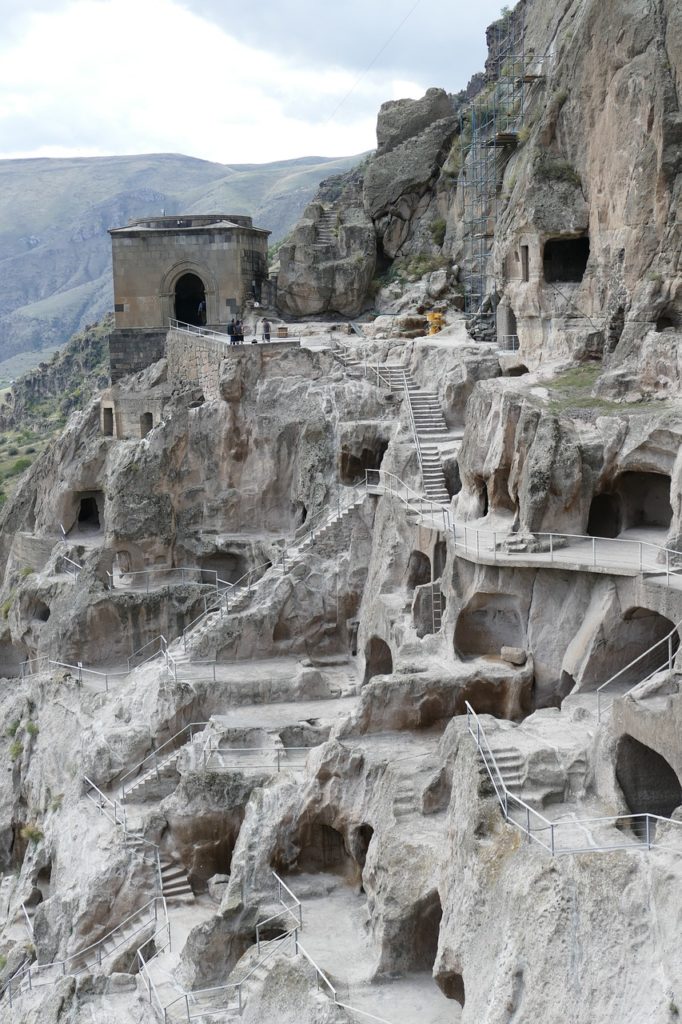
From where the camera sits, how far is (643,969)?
47.0 feet

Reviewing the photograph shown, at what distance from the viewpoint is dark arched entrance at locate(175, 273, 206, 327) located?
44906mm

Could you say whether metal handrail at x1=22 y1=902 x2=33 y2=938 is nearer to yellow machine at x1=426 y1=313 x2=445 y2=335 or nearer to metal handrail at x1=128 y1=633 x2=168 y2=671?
metal handrail at x1=128 y1=633 x2=168 y2=671

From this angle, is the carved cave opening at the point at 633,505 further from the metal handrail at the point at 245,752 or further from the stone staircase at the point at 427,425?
the metal handrail at the point at 245,752

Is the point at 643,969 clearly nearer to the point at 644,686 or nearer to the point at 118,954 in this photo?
the point at 644,686

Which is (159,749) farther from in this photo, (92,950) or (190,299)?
(190,299)

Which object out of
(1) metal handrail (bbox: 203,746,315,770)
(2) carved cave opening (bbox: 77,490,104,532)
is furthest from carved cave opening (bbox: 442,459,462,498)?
(2) carved cave opening (bbox: 77,490,104,532)

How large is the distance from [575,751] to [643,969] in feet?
15.6

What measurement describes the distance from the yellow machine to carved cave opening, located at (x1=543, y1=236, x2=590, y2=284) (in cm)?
686

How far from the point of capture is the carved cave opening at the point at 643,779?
59.8 feet

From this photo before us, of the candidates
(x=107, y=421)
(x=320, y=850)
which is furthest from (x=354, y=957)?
(x=107, y=421)

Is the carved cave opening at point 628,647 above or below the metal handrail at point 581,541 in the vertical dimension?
below

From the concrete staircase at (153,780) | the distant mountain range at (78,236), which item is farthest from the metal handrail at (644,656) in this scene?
the distant mountain range at (78,236)

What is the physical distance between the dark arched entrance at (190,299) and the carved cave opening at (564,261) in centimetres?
1547

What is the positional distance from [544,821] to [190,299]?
32.3 metres
